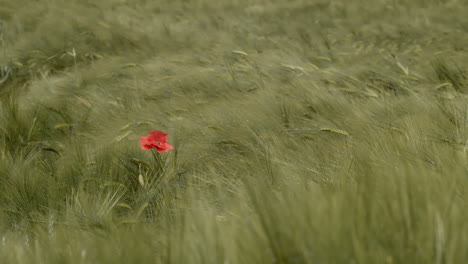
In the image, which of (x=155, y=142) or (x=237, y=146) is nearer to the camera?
(x=155, y=142)

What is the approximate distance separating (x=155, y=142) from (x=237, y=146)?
0.27 m

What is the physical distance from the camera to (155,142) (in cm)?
132

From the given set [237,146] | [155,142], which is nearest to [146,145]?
[155,142]

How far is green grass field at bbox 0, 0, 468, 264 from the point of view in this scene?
661 millimetres

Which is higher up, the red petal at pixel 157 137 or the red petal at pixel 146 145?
the red petal at pixel 157 137

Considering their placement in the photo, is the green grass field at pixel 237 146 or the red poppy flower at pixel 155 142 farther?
the red poppy flower at pixel 155 142

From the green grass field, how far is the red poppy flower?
0.13 ft

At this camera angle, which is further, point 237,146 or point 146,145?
Result: point 237,146

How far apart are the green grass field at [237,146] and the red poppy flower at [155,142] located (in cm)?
4

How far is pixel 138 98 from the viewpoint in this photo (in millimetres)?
2119

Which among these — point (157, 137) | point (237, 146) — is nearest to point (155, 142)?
point (157, 137)

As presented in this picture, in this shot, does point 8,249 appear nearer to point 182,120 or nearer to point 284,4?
point 182,120

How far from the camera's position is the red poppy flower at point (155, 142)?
131 cm

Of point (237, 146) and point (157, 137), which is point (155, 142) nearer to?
point (157, 137)
